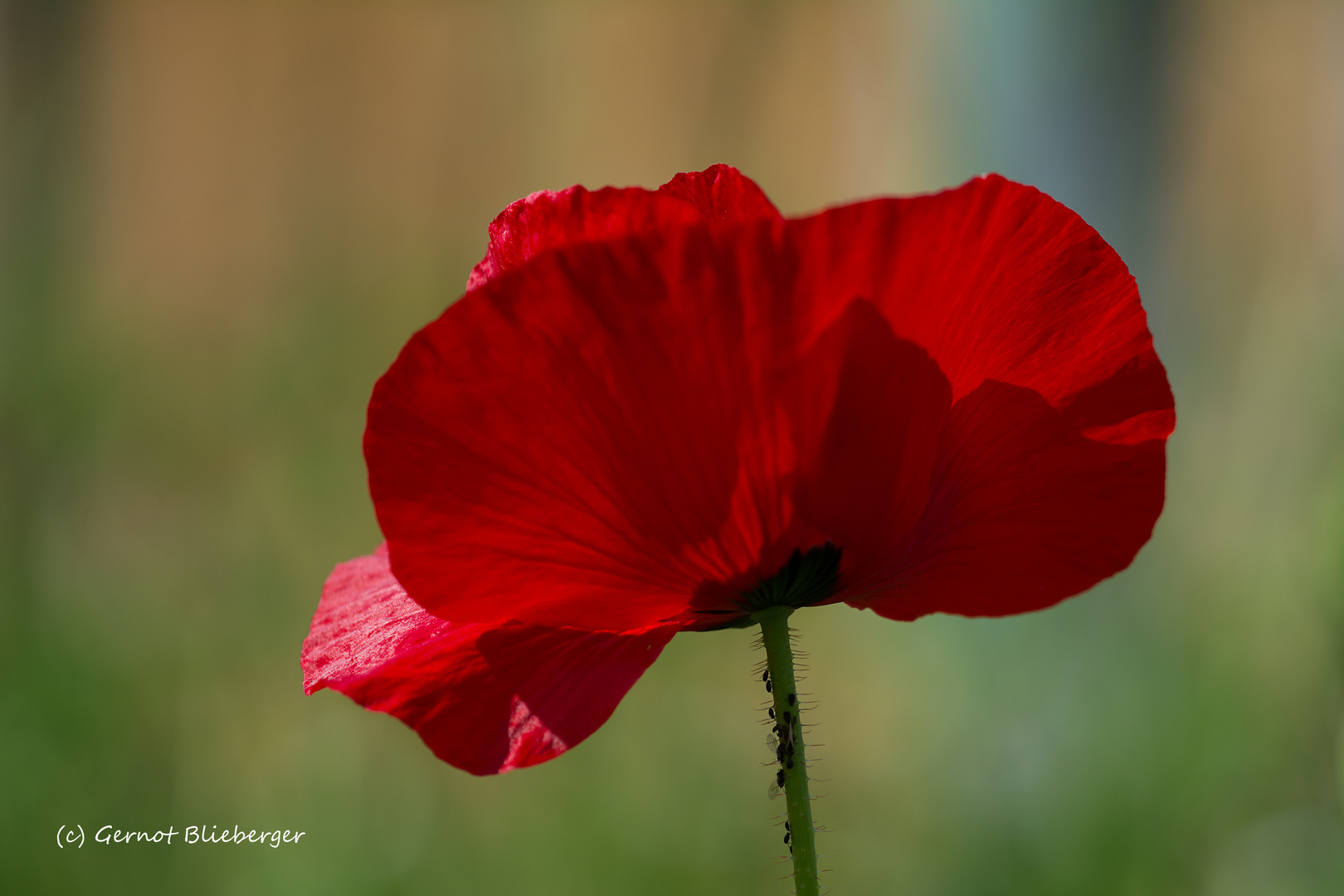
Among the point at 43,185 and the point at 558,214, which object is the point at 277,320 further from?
the point at 558,214

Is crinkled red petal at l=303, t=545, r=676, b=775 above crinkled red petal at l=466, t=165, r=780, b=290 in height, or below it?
below

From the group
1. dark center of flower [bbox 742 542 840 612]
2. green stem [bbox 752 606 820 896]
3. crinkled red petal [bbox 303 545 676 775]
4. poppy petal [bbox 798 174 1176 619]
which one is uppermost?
poppy petal [bbox 798 174 1176 619]

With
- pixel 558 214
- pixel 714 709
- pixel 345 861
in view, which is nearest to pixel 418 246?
pixel 714 709

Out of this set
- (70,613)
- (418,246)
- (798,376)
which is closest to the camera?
(798,376)

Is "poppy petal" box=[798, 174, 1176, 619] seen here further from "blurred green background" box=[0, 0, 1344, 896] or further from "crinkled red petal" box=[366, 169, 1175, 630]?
"blurred green background" box=[0, 0, 1344, 896]

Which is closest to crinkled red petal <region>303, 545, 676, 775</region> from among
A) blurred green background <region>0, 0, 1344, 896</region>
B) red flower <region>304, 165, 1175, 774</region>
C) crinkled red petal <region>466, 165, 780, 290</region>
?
red flower <region>304, 165, 1175, 774</region>

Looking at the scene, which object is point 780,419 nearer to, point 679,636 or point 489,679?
point 489,679

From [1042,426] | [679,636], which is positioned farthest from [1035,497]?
[679,636]
